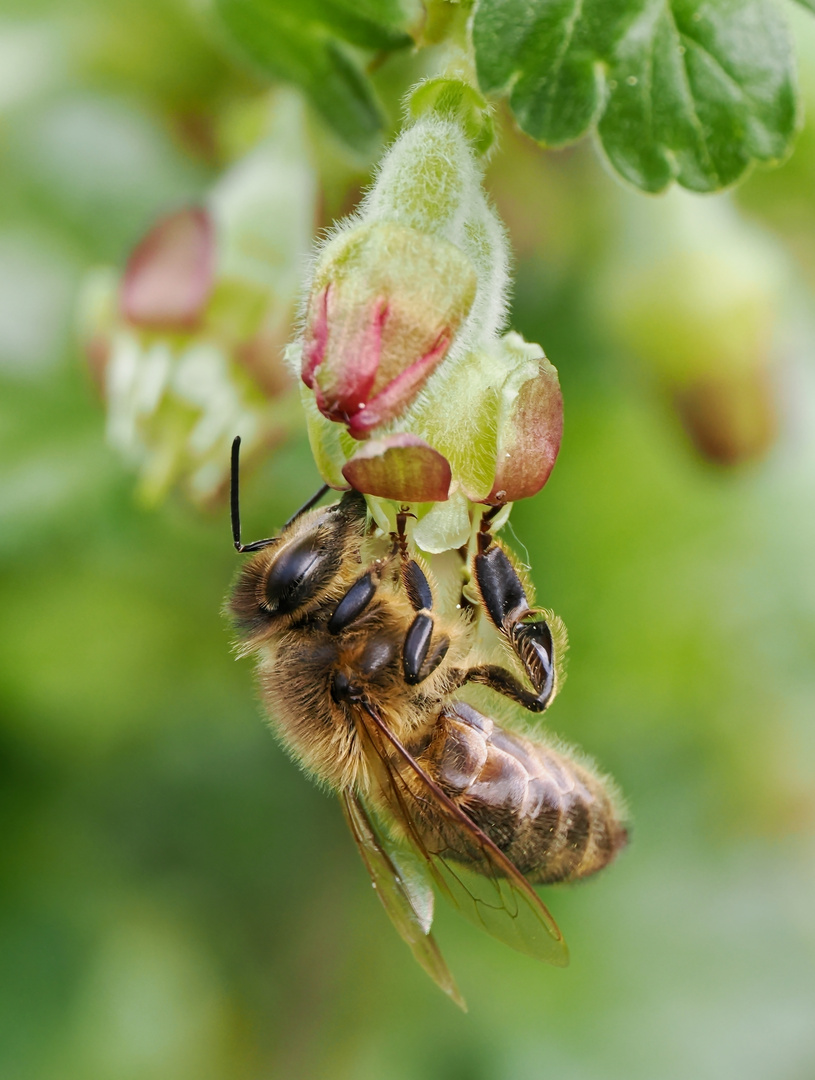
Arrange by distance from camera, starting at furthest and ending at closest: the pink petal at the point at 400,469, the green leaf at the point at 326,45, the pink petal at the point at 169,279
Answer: the pink petal at the point at 169,279 → the green leaf at the point at 326,45 → the pink petal at the point at 400,469

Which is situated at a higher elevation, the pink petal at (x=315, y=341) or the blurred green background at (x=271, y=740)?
the pink petal at (x=315, y=341)

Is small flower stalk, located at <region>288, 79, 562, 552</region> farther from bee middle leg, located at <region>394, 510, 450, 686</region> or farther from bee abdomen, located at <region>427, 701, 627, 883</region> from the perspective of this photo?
Answer: bee abdomen, located at <region>427, 701, 627, 883</region>

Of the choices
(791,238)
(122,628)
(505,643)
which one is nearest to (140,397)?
(505,643)

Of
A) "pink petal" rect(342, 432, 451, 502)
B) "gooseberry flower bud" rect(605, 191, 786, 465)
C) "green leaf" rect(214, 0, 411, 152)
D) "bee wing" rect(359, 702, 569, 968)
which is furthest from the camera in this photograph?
"gooseberry flower bud" rect(605, 191, 786, 465)

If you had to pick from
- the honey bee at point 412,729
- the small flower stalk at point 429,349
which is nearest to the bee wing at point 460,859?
the honey bee at point 412,729

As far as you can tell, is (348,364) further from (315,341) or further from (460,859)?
(460,859)

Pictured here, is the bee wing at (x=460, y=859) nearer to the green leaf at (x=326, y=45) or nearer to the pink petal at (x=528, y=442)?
the pink petal at (x=528, y=442)

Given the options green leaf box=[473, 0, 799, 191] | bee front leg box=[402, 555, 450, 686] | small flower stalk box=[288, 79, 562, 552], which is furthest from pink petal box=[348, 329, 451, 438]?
bee front leg box=[402, 555, 450, 686]
